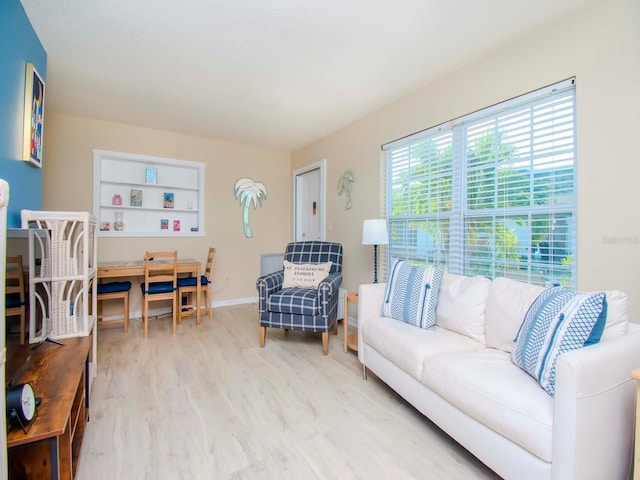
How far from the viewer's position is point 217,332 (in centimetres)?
331

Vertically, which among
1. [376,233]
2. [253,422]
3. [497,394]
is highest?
[376,233]

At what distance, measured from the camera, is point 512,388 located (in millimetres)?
1254

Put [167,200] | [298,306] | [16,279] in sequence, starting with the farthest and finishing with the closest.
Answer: [167,200] → [298,306] → [16,279]

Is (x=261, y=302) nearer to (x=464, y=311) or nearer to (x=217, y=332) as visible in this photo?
(x=217, y=332)

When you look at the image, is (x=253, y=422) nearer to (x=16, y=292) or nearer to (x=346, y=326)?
(x=346, y=326)

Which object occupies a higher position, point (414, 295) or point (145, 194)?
point (145, 194)

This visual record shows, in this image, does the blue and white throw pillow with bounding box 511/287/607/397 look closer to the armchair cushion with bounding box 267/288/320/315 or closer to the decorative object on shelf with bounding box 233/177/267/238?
the armchair cushion with bounding box 267/288/320/315

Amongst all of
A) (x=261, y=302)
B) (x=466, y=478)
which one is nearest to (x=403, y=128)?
(x=261, y=302)

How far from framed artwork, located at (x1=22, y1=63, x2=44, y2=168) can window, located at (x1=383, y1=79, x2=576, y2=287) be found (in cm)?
276

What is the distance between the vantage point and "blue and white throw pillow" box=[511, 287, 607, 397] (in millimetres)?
1217

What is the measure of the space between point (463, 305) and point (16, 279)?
2.77 meters

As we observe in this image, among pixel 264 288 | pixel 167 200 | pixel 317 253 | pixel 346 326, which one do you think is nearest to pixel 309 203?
pixel 317 253

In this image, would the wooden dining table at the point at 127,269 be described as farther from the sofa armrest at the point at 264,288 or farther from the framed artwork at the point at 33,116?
the framed artwork at the point at 33,116

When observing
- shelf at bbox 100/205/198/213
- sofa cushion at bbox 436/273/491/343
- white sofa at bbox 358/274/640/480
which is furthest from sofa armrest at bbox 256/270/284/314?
shelf at bbox 100/205/198/213
